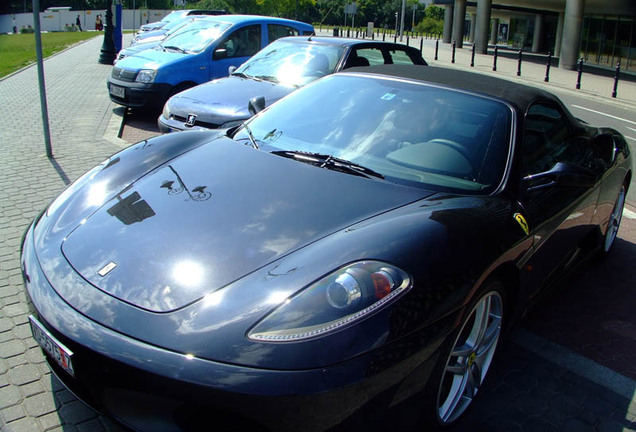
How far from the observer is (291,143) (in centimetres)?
345

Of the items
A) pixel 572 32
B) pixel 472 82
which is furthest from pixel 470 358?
pixel 572 32

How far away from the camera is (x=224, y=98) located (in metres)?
7.31

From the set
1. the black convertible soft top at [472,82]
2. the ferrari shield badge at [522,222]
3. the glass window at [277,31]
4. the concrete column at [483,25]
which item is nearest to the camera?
the ferrari shield badge at [522,222]

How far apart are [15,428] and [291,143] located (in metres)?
1.99

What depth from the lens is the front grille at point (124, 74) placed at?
31.1 feet

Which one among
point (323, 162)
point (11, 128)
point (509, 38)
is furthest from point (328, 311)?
point (509, 38)

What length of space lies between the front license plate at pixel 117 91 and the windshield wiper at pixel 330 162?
7.00m

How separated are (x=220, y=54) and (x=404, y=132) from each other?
7363 mm

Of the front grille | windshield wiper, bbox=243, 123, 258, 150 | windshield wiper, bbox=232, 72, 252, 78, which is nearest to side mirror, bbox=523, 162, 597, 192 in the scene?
windshield wiper, bbox=243, 123, 258, 150

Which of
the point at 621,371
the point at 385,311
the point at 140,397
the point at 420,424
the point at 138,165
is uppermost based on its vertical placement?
the point at 138,165

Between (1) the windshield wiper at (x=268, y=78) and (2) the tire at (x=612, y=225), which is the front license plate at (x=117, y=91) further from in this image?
(2) the tire at (x=612, y=225)

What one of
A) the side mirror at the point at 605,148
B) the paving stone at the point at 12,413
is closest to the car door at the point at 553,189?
the side mirror at the point at 605,148

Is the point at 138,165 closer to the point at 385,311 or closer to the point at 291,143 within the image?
the point at 291,143

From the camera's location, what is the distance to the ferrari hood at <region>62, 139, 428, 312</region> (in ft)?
7.48
